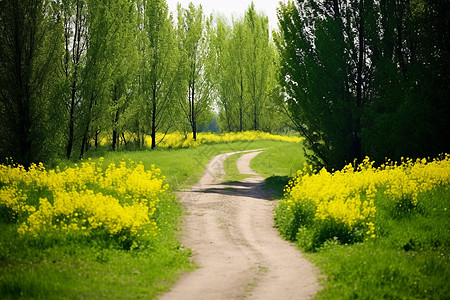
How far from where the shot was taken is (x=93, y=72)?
23031mm

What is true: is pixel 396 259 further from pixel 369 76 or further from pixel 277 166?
pixel 277 166

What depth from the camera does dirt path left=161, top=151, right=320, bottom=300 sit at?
270 inches

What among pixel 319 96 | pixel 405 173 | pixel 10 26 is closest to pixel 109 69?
pixel 10 26

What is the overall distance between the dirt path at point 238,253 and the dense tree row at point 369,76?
565 centimetres

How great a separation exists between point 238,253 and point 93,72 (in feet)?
59.5

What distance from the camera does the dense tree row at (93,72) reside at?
18.3 metres

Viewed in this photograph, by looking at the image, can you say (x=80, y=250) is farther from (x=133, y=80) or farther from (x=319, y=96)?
(x=133, y=80)

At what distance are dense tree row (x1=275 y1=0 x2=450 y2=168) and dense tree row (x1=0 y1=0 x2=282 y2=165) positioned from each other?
16.0ft

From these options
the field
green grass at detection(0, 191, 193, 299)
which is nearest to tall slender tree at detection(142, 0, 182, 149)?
the field

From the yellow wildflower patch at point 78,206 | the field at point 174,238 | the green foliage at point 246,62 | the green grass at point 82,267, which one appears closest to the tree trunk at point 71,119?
the field at point 174,238

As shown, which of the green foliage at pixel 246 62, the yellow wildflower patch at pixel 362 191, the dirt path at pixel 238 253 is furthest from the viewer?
the green foliage at pixel 246 62

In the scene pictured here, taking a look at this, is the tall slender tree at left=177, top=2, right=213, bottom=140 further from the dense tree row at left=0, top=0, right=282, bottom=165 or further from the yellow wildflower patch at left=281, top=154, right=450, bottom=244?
the yellow wildflower patch at left=281, top=154, right=450, bottom=244

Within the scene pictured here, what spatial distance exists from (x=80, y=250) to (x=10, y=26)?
605 inches

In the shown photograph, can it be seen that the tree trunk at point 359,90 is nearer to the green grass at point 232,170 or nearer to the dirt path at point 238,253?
the dirt path at point 238,253
